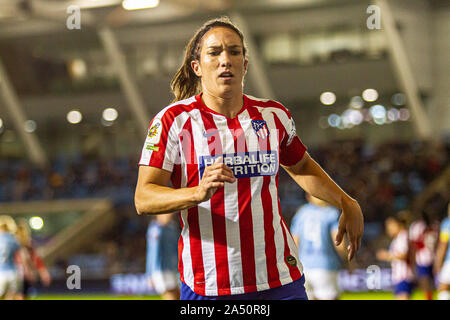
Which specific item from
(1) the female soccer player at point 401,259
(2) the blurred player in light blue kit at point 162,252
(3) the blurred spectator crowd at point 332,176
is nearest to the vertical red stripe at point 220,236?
(2) the blurred player in light blue kit at point 162,252

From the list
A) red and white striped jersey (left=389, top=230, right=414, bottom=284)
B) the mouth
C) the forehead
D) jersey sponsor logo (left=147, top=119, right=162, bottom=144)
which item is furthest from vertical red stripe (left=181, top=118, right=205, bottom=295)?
red and white striped jersey (left=389, top=230, right=414, bottom=284)

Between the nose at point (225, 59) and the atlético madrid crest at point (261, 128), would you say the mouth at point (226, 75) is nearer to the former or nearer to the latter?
the nose at point (225, 59)

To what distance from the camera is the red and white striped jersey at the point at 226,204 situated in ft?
9.16

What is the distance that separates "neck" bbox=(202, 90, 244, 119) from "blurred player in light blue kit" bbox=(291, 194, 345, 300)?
571 cm

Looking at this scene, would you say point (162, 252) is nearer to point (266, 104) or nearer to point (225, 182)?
point (266, 104)

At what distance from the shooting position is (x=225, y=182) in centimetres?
273

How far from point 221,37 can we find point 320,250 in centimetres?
609

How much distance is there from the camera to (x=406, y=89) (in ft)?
73.0

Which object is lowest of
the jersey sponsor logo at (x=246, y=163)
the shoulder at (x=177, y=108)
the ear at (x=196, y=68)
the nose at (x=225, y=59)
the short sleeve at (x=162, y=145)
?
the jersey sponsor logo at (x=246, y=163)

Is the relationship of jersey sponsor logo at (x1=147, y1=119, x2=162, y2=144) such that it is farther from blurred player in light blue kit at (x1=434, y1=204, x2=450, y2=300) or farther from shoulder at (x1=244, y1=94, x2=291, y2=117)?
blurred player in light blue kit at (x1=434, y1=204, x2=450, y2=300)

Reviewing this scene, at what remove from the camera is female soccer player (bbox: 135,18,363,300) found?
2789 millimetres

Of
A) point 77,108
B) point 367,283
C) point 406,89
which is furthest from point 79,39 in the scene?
point 367,283

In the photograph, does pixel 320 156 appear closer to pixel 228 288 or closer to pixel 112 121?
pixel 112 121

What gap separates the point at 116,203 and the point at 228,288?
72.9ft
